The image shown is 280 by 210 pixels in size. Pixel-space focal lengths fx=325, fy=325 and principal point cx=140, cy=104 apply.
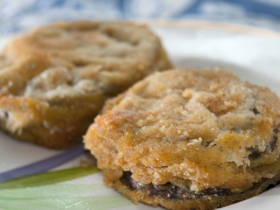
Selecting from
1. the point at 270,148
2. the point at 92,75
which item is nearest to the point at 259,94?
the point at 270,148

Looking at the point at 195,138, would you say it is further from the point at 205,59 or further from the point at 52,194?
the point at 205,59

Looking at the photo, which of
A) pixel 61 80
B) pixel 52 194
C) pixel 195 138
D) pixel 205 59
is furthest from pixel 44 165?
pixel 205 59

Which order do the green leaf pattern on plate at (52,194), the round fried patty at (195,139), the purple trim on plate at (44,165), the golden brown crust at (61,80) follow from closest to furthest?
the round fried patty at (195,139) → the green leaf pattern on plate at (52,194) → the purple trim on plate at (44,165) → the golden brown crust at (61,80)

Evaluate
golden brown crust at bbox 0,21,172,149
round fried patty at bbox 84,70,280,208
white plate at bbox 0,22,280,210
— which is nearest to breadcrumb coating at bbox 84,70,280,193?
round fried patty at bbox 84,70,280,208

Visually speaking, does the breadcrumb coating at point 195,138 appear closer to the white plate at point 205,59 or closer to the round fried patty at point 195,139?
the round fried patty at point 195,139

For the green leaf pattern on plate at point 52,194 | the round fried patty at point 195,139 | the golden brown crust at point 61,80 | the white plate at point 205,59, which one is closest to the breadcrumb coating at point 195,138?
the round fried patty at point 195,139

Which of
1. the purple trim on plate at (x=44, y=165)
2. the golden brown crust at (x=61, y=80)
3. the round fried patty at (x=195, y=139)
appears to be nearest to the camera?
the round fried patty at (x=195, y=139)
